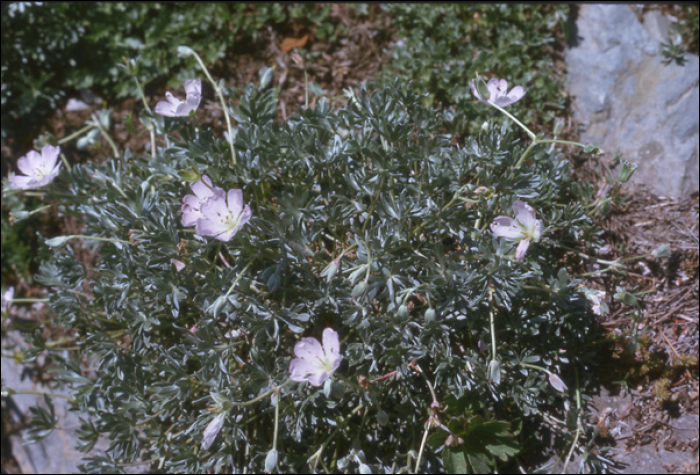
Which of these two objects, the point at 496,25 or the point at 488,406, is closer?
the point at 488,406

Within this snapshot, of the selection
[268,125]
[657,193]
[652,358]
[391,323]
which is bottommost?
[652,358]

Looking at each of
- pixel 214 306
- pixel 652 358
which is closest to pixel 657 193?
pixel 652 358

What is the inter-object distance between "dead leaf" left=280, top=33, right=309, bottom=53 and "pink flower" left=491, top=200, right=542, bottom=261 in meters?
2.28

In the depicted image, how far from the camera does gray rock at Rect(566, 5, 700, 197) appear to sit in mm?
2834

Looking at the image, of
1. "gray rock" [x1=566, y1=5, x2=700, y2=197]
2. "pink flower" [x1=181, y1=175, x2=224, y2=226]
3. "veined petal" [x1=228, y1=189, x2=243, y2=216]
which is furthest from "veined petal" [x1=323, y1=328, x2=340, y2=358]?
"gray rock" [x1=566, y1=5, x2=700, y2=197]

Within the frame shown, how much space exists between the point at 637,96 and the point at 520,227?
174 cm

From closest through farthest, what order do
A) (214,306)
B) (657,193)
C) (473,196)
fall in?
(214,306) → (473,196) → (657,193)

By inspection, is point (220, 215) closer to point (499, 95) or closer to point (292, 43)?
point (499, 95)

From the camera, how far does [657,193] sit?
9.23 ft

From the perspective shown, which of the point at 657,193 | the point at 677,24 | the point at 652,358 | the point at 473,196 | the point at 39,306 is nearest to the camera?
the point at 473,196

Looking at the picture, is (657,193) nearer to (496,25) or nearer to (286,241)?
(496,25)

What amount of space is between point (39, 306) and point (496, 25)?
12.2ft

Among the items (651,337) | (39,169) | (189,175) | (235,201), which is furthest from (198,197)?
(651,337)

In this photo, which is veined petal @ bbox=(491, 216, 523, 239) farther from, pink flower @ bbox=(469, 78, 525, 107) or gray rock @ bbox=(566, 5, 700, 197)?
gray rock @ bbox=(566, 5, 700, 197)
